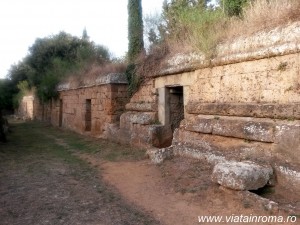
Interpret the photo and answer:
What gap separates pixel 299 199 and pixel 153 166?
3312 millimetres

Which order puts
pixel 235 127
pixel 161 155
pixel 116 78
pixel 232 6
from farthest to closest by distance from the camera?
pixel 116 78 → pixel 232 6 → pixel 161 155 → pixel 235 127

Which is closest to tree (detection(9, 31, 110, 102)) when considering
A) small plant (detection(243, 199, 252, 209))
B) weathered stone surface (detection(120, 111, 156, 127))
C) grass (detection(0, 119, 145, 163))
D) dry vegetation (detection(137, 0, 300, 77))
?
grass (detection(0, 119, 145, 163))

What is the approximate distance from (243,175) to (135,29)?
7.95 m

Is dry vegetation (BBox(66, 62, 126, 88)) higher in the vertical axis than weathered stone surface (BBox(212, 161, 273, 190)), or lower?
higher

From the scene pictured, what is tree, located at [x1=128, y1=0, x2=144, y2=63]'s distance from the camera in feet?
36.1

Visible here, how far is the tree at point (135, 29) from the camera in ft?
36.1

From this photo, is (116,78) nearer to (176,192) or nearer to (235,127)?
(235,127)

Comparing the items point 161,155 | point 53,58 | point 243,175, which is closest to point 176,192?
point 243,175

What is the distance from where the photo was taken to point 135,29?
11.1 m

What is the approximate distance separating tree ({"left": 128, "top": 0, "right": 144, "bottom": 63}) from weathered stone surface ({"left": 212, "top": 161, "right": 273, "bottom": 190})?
710cm

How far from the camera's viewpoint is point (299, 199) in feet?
14.0

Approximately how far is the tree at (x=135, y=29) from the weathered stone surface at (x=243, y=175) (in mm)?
7099

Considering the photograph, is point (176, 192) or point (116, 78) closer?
point (176, 192)

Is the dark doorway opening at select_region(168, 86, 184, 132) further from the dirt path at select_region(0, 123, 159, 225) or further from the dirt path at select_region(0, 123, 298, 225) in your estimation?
the dirt path at select_region(0, 123, 159, 225)
